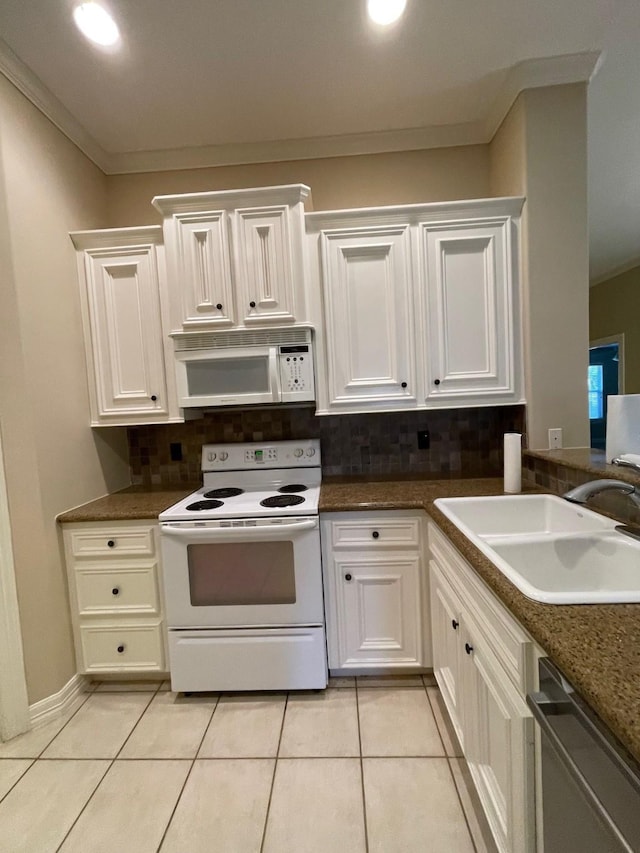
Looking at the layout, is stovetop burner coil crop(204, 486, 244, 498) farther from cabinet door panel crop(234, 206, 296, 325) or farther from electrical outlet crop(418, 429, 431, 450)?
electrical outlet crop(418, 429, 431, 450)

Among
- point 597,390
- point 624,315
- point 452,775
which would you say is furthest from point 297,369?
point 624,315

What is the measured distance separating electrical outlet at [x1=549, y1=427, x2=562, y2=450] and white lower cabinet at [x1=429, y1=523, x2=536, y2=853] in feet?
2.80

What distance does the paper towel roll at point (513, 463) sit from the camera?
71.6 inches

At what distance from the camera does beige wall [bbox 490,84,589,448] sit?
1864mm

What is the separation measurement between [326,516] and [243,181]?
200 cm

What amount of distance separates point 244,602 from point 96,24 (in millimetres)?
2453

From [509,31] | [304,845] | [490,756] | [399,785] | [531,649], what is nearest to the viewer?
[531,649]

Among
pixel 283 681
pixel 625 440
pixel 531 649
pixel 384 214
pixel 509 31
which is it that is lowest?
pixel 283 681

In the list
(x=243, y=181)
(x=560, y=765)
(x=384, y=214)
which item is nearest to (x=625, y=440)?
(x=560, y=765)

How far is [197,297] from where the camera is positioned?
201cm

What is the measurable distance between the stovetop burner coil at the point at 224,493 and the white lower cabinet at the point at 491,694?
1113 millimetres

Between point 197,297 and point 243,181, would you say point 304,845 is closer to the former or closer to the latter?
point 197,297

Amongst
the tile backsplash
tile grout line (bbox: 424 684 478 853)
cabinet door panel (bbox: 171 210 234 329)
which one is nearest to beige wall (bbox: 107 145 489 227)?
cabinet door panel (bbox: 171 210 234 329)

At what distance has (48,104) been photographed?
185cm
